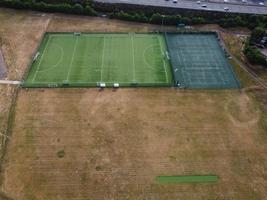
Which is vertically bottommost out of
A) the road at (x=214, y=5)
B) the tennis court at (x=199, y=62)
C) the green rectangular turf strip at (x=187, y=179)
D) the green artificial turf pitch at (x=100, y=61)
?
the green rectangular turf strip at (x=187, y=179)

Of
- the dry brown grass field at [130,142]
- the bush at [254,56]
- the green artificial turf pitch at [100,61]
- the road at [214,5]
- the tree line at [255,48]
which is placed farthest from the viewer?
the road at [214,5]

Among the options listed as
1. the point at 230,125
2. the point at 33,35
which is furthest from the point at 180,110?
the point at 33,35

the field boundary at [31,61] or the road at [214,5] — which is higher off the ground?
the road at [214,5]

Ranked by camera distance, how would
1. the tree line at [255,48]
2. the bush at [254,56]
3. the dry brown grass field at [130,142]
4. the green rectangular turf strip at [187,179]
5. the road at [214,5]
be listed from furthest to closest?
the road at [214,5] → the tree line at [255,48] → the bush at [254,56] → the green rectangular turf strip at [187,179] → the dry brown grass field at [130,142]

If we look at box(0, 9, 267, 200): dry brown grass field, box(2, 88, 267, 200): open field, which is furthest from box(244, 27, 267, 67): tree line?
box(2, 88, 267, 200): open field

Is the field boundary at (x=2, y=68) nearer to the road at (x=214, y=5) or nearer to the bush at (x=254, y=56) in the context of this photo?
the road at (x=214, y=5)

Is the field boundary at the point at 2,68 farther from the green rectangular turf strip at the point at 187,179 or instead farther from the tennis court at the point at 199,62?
the green rectangular turf strip at the point at 187,179

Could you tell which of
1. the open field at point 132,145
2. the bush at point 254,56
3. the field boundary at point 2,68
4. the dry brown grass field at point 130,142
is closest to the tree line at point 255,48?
the bush at point 254,56

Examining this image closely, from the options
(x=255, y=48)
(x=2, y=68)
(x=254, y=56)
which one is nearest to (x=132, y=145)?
(x=2, y=68)

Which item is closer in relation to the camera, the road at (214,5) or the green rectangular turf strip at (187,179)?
the green rectangular turf strip at (187,179)
